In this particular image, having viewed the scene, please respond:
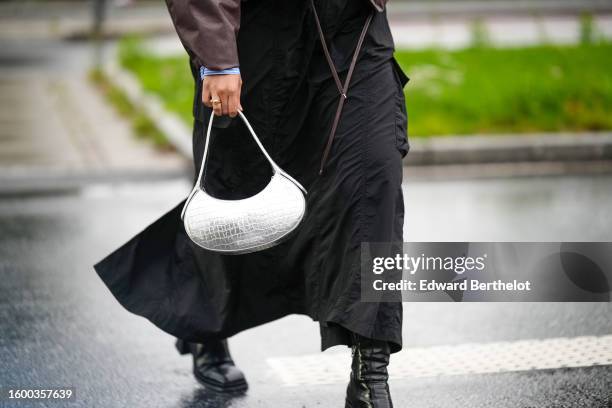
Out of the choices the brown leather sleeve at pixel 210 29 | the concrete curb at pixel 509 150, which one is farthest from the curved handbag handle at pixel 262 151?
the concrete curb at pixel 509 150

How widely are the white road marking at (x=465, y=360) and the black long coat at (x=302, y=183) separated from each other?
1.37ft

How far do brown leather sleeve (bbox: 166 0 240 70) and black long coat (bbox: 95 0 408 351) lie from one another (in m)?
0.24

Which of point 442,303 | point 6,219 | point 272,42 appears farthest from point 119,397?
point 6,219

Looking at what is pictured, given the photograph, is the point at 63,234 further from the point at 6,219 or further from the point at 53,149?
the point at 53,149

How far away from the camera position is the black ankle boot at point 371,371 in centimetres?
307

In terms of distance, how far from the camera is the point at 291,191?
9.74ft

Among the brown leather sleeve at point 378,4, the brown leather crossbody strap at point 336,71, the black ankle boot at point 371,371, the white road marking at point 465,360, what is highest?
the brown leather sleeve at point 378,4

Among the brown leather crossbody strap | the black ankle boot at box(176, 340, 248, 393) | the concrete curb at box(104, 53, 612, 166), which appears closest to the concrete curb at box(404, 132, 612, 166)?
the concrete curb at box(104, 53, 612, 166)

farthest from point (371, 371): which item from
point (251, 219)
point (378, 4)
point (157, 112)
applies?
point (157, 112)

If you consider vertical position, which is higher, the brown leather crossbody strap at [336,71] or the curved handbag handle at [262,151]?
the brown leather crossbody strap at [336,71]

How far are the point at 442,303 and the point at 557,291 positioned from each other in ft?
1.65

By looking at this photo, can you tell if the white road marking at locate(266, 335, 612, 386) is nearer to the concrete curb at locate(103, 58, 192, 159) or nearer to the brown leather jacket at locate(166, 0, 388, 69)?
the brown leather jacket at locate(166, 0, 388, 69)

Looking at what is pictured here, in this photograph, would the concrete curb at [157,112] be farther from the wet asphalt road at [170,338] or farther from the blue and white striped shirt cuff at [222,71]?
the blue and white striped shirt cuff at [222,71]

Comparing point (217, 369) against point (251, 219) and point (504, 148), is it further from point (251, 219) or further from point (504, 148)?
point (504, 148)
